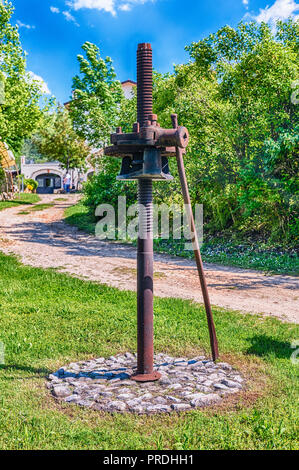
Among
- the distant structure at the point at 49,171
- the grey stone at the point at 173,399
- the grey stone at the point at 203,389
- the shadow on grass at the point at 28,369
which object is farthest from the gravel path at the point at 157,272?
the distant structure at the point at 49,171

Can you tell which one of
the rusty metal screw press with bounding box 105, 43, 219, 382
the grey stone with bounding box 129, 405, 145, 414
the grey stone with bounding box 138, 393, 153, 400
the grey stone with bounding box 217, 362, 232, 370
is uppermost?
the rusty metal screw press with bounding box 105, 43, 219, 382

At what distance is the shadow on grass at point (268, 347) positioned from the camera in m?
6.03

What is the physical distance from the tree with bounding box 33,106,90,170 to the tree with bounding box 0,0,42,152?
24702mm

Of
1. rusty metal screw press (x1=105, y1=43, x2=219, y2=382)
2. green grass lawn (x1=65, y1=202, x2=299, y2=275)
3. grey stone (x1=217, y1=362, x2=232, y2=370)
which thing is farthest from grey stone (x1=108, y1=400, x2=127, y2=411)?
green grass lawn (x1=65, y1=202, x2=299, y2=275)

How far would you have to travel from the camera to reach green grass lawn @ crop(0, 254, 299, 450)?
13.1 ft

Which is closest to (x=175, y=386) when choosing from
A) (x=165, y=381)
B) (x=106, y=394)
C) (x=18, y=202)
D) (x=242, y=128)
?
(x=165, y=381)

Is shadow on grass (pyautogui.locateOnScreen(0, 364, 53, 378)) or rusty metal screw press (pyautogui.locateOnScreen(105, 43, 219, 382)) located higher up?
rusty metal screw press (pyautogui.locateOnScreen(105, 43, 219, 382))

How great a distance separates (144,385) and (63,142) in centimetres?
4108

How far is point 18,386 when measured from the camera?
5.09 meters

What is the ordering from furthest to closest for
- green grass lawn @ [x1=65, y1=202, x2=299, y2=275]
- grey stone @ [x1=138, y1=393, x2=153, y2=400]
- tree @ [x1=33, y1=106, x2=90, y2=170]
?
tree @ [x1=33, y1=106, x2=90, y2=170] < green grass lawn @ [x1=65, y1=202, x2=299, y2=275] < grey stone @ [x1=138, y1=393, x2=153, y2=400]

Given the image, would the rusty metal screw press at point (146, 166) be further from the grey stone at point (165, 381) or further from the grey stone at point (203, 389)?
the grey stone at point (203, 389)

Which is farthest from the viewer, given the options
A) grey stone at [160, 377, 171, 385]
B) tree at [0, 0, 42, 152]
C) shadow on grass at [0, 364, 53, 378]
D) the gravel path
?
tree at [0, 0, 42, 152]

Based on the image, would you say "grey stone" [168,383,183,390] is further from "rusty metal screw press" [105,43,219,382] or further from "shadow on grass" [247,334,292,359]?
"shadow on grass" [247,334,292,359]

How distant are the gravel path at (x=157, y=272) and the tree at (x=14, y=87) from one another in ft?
13.7
